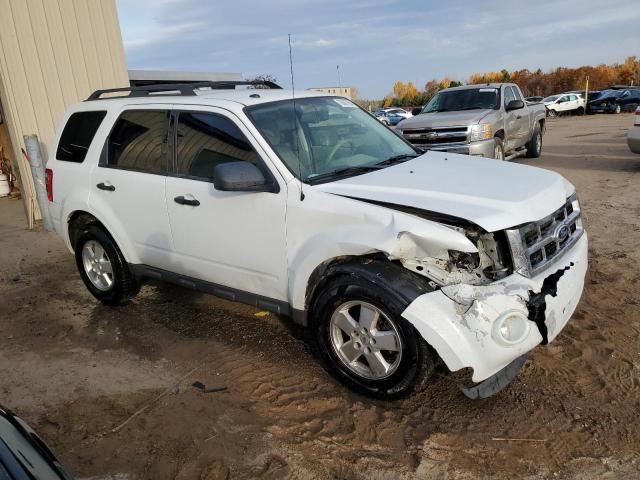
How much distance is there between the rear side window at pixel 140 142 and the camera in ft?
14.3

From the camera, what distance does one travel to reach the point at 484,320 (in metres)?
2.84

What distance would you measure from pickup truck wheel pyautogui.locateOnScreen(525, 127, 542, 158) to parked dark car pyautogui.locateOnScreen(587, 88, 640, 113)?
2263 cm

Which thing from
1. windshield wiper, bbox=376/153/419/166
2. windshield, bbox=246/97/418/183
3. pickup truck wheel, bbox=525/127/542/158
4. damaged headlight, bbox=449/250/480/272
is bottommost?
pickup truck wheel, bbox=525/127/542/158

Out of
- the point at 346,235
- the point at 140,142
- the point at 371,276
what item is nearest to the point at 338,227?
the point at 346,235

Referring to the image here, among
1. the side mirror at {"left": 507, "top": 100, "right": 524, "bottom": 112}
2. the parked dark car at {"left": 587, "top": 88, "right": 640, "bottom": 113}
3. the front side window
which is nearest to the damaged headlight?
the front side window

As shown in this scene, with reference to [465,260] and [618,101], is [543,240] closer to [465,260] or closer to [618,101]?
[465,260]

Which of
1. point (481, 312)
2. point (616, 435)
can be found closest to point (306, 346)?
point (481, 312)

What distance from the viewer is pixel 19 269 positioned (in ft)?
22.5

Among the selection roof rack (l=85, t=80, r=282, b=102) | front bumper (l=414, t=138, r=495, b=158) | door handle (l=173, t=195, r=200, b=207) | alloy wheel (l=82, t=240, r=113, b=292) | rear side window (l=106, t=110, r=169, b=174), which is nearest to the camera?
door handle (l=173, t=195, r=200, b=207)

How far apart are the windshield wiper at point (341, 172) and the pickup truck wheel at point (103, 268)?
7.24 feet

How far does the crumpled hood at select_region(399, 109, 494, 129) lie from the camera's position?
9883 mm

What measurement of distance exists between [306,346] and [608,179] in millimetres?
8373

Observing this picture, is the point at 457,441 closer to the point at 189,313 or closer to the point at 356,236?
the point at 356,236

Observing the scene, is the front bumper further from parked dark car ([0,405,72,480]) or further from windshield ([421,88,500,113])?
parked dark car ([0,405,72,480])
